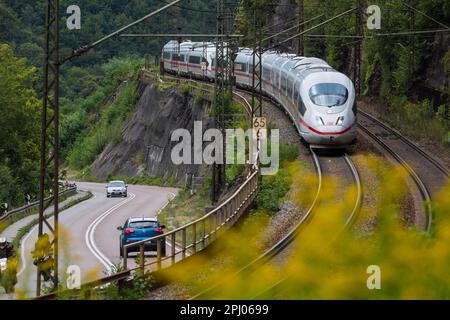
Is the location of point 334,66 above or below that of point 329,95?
below

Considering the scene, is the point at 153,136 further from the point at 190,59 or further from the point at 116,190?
the point at 116,190

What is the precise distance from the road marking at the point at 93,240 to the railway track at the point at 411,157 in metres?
9.90

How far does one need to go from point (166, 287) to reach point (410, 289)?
13.2 m

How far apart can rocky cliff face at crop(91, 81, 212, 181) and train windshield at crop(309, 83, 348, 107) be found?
2893cm

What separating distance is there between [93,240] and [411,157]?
502 inches

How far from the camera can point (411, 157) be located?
35.6 metres

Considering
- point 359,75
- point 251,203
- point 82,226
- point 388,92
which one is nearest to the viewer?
point 251,203

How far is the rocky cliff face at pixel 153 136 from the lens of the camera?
6982cm

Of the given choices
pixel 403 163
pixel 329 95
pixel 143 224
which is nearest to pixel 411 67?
pixel 329 95

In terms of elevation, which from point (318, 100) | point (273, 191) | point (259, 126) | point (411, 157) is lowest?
point (273, 191)

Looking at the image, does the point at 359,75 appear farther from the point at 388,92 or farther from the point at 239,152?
the point at 239,152

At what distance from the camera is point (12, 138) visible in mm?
67562

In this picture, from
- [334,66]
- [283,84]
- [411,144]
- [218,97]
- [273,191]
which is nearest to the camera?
[273,191]
